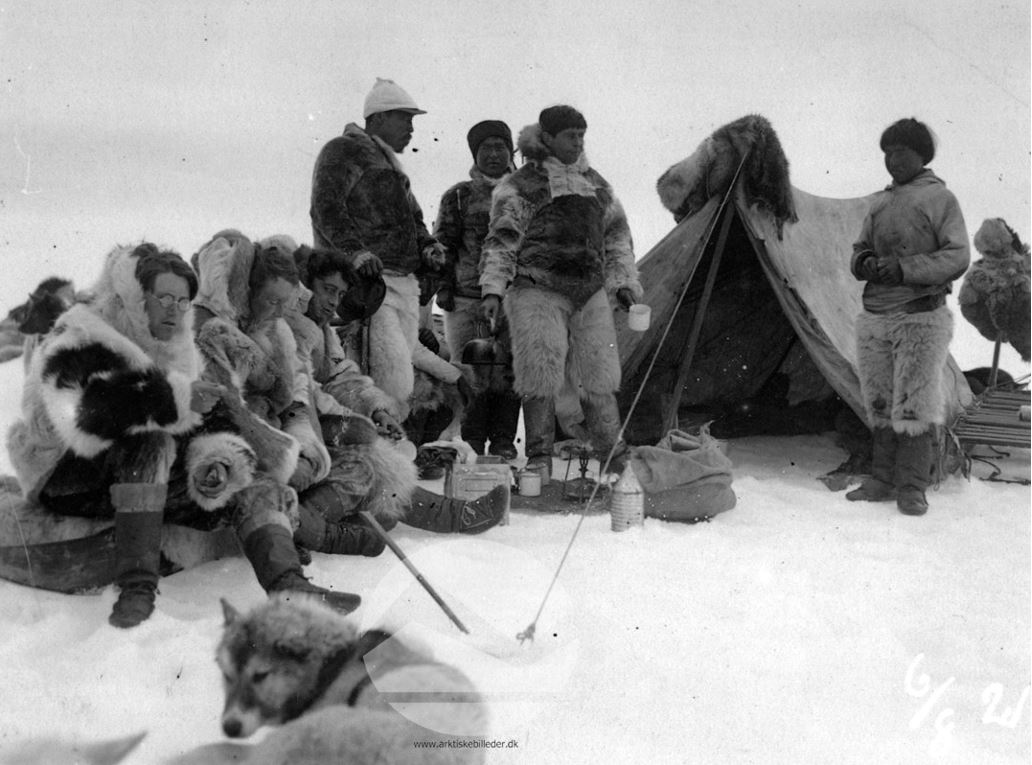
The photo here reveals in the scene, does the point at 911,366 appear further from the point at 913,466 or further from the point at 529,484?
the point at 529,484

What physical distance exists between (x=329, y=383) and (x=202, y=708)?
1.63m

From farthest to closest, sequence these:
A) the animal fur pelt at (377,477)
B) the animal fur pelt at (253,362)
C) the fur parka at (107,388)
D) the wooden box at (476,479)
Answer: the wooden box at (476,479), the animal fur pelt at (377,477), the animal fur pelt at (253,362), the fur parka at (107,388)

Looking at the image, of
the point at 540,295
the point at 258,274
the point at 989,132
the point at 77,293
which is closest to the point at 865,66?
the point at 989,132

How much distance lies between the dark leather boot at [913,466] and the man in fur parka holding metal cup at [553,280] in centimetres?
125

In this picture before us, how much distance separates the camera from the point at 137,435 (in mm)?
2248

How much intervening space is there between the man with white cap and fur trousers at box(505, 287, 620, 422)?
1.67ft

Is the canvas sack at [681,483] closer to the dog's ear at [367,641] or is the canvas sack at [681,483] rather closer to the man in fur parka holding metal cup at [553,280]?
the man in fur parka holding metal cup at [553,280]

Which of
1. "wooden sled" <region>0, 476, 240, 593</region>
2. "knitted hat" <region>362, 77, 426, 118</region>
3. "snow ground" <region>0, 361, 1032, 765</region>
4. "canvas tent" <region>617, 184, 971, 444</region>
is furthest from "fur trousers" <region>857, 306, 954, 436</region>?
"wooden sled" <region>0, 476, 240, 593</region>

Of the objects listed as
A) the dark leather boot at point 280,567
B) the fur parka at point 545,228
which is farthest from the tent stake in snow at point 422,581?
the fur parka at point 545,228

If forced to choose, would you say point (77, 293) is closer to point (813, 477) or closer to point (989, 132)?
point (989, 132)

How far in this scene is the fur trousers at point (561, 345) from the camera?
4.11m

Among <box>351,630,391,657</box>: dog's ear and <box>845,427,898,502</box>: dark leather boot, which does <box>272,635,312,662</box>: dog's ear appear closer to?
<box>351,630,391,657</box>: dog's ear

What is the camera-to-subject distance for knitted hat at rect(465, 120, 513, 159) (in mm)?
4895

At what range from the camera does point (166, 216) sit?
2469 mm
